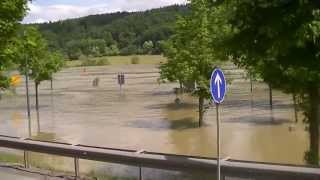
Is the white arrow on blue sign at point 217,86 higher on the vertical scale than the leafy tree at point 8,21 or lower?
lower

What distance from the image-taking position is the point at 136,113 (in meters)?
41.2

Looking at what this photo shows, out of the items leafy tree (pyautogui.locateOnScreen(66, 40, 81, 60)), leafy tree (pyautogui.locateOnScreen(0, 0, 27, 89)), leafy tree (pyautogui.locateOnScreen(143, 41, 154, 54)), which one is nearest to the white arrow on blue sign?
leafy tree (pyautogui.locateOnScreen(0, 0, 27, 89))

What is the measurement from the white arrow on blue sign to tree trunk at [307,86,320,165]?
283 cm

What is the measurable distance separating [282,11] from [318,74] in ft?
4.02

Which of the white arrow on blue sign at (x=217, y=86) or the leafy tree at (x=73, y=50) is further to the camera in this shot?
the leafy tree at (x=73, y=50)

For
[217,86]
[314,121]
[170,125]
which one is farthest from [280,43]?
[170,125]

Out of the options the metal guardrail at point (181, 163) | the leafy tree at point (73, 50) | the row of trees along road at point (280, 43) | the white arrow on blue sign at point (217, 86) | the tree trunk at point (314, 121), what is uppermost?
the leafy tree at point (73, 50)

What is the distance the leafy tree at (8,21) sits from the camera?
15.6 meters

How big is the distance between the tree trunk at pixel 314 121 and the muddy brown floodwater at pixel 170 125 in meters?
7.62

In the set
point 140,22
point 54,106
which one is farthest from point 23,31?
point 140,22

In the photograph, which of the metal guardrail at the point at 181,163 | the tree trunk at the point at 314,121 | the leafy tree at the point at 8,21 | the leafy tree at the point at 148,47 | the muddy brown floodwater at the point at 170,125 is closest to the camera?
the metal guardrail at the point at 181,163

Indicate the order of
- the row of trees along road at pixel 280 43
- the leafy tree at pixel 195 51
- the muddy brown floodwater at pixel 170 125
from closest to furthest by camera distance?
the row of trees along road at pixel 280 43 → the muddy brown floodwater at pixel 170 125 → the leafy tree at pixel 195 51

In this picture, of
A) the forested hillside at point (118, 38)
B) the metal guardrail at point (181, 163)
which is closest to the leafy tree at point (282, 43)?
the metal guardrail at point (181, 163)

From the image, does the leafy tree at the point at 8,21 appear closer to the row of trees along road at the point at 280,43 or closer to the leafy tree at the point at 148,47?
the row of trees along road at the point at 280,43
